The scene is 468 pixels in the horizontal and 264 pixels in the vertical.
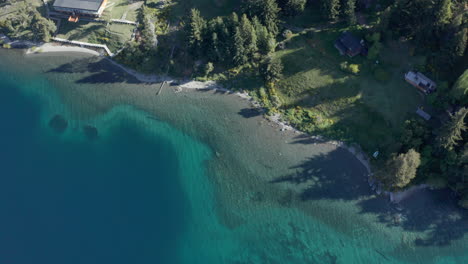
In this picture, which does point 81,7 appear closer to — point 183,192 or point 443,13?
point 183,192

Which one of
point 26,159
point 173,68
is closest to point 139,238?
point 26,159

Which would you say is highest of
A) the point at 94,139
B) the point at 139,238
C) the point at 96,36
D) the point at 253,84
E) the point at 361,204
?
the point at 96,36

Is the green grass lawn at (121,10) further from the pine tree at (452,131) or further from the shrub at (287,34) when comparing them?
the pine tree at (452,131)

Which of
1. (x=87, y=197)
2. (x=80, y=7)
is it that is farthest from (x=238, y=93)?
(x=80, y=7)

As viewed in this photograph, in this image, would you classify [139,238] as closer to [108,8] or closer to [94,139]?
[94,139]

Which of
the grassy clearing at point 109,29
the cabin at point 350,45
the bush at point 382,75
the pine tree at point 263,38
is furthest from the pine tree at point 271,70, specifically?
the grassy clearing at point 109,29
